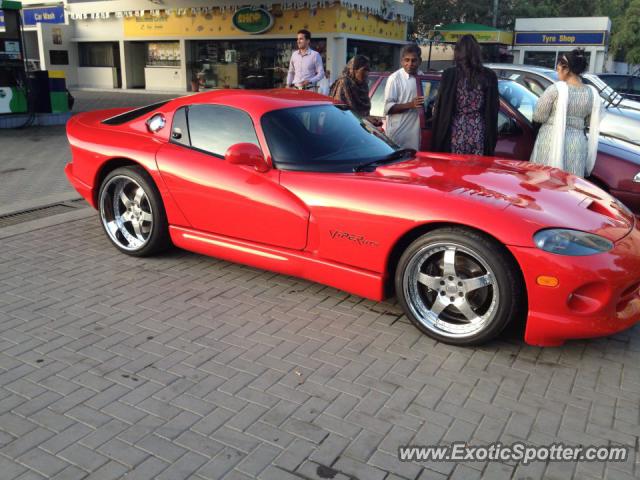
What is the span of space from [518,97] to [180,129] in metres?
4.04

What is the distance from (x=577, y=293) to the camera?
3232 millimetres

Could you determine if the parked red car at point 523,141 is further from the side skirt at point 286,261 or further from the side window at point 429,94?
the side skirt at point 286,261

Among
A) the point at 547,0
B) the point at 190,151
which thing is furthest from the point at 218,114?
the point at 547,0

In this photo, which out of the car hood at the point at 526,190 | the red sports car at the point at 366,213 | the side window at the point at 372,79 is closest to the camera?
the red sports car at the point at 366,213

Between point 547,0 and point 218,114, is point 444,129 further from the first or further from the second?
point 547,0

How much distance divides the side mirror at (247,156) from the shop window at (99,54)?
2811cm

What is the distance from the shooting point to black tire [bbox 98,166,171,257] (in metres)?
4.78

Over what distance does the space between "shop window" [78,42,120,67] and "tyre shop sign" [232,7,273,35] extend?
778 cm

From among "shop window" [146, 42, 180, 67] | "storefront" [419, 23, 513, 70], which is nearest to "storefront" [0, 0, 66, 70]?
"shop window" [146, 42, 180, 67]

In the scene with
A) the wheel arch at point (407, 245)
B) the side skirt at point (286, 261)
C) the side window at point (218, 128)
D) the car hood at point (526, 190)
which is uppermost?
the side window at point (218, 128)

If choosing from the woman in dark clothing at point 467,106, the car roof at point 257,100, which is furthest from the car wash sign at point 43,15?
the woman in dark clothing at point 467,106

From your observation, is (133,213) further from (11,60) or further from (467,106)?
(11,60)

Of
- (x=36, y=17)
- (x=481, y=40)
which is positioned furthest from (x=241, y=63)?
(x=481, y=40)

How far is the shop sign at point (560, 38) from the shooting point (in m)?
37.2
